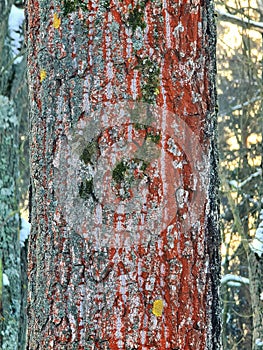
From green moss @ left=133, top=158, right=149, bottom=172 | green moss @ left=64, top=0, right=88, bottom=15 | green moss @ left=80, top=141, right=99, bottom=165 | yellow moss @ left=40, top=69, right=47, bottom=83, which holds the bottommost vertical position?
green moss @ left=133, top=158, right=149, bottom=172

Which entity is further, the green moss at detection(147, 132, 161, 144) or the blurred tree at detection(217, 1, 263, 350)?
the blurred tree at detection(217, 1, 263, 350)

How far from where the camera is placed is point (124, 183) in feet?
5.54

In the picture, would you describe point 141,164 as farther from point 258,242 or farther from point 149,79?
point 258,242

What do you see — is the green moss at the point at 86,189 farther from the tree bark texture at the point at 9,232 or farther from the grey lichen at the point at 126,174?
the tree bark texture at the point at 9,232

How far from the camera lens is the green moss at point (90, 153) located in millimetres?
1711

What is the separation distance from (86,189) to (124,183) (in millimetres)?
92

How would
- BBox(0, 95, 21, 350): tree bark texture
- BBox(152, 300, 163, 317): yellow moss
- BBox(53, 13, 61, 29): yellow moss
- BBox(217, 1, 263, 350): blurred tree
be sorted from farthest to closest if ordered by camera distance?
1. BBox(217, 1, 263, 350): blurred tree
2. BBox(0, 95, 21, 350): tree bark texture
3. BBox(53, 13, 61, 29): yellow moss
4. BBox(152, 300, 163, 317): yellow moss

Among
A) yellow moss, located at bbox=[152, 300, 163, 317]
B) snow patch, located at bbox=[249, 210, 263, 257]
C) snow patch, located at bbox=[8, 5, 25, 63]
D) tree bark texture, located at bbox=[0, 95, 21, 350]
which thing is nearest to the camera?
yellow moss, located at bbox=[152, 300, 163, 317]

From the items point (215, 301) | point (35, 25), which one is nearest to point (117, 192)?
point (215, 301)

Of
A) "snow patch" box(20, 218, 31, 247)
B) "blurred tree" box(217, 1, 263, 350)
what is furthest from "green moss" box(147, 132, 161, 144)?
"blurred tree" box(217, 1, 263, 350)

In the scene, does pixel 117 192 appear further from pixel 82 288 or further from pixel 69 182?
pixel 82 288

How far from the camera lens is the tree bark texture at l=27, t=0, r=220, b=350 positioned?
1666 mm

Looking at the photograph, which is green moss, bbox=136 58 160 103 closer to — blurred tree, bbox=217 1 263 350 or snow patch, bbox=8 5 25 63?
snow patch, bbox=8 5 25 63

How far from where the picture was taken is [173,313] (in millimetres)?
1675
